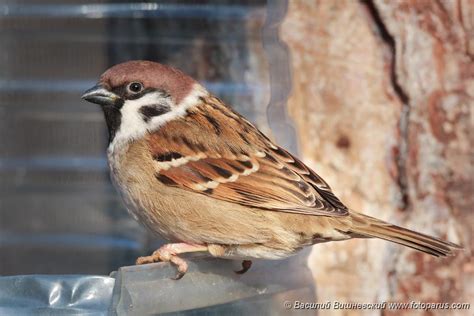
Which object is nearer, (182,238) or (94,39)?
(182,238)

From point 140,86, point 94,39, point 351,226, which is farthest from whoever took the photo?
point 94,39

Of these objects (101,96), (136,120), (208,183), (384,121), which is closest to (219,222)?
(208,183)

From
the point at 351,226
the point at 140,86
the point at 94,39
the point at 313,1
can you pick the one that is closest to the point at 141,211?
the point at 140,86

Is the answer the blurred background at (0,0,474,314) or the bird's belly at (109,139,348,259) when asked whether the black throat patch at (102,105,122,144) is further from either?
the blurred background at (0,0,474,314)

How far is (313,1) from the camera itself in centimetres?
365

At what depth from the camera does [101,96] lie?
11.4 ft

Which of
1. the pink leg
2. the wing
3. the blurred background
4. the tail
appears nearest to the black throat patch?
the wing

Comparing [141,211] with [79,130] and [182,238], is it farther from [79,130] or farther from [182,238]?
[79,130]

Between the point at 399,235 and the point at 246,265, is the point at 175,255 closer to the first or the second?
the point at 246,265

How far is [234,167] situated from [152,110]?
39 cm

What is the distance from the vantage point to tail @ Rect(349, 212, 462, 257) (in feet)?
10.4

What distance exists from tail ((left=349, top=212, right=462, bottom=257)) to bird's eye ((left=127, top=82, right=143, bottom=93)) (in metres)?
0.89

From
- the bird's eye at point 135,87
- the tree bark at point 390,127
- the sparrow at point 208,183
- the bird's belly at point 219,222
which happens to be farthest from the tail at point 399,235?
the bird's eye at point 135,87

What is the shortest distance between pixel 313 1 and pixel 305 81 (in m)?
0.30
